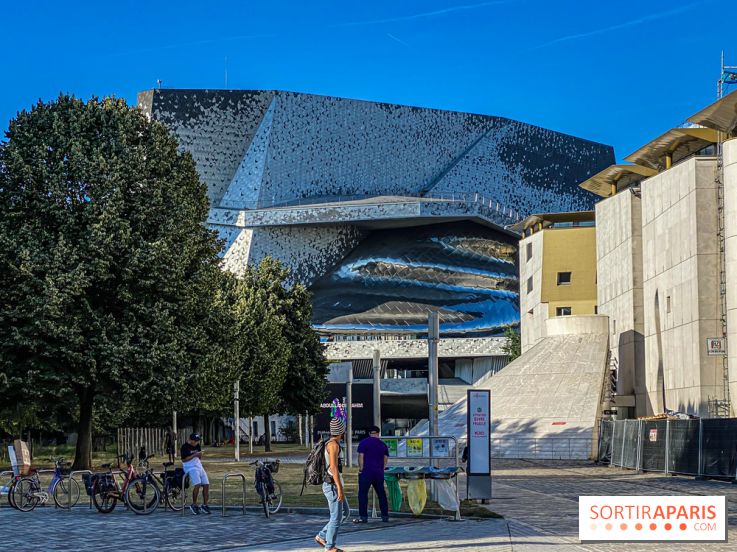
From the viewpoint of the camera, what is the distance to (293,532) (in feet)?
61.0

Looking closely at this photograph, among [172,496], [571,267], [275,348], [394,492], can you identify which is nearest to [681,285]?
[275,348]

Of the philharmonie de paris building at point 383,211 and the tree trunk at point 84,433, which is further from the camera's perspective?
the philharmonie de paris building at point 383,211

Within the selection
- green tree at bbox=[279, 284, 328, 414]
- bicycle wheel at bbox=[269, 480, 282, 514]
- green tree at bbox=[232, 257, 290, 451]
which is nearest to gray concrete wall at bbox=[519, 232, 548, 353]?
green tree at bbox=[279, 284, 328, 414]

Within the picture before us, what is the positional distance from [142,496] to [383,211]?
283ft

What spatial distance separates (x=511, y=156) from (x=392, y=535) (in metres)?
109

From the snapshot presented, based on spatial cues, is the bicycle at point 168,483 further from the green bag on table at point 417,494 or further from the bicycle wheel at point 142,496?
the green bag on table at point 417,494

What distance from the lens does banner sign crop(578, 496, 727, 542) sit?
9.30 metres

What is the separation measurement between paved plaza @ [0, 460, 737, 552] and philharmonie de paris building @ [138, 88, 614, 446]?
80.1 meters

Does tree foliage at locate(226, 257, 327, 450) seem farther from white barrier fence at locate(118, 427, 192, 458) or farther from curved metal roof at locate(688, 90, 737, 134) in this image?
curved metal roof at locate(688, 90, 737, 134)

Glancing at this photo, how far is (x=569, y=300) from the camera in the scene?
253 ft

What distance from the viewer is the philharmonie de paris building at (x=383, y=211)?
107 meters

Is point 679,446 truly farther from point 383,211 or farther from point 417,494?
point 383,211

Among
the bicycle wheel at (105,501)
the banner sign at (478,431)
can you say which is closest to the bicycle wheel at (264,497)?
the bicycle wheel at (105,501)

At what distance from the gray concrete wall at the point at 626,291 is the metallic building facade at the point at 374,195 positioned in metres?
43.4
